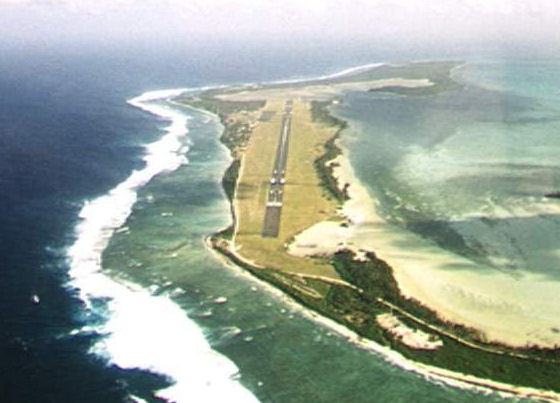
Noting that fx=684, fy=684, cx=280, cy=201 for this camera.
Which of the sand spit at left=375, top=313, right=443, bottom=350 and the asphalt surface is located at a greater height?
the asphalt surface

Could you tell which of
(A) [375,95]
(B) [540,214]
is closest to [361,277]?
(B) [540,214]

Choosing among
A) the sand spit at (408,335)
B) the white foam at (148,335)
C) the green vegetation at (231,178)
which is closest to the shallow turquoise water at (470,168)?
the sand spit at (408,335)

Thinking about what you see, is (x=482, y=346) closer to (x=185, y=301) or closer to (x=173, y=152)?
(x=185, y=301)

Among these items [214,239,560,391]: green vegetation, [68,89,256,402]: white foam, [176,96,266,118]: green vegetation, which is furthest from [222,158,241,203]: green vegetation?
[176,96,266,118]: green vegetation

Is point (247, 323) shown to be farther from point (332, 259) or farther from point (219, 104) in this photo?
point (219, 104)

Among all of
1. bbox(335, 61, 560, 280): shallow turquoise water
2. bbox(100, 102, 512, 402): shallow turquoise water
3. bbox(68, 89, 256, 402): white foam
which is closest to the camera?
bbox(100, 102, 512, 402): shallow turquoise water

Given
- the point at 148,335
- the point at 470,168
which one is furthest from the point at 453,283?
the point at 470,168

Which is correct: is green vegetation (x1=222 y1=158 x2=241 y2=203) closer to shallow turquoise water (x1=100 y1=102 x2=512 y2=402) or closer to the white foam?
shallow turquoise water (x1=100 y1=102 x2=512 y2=402)
